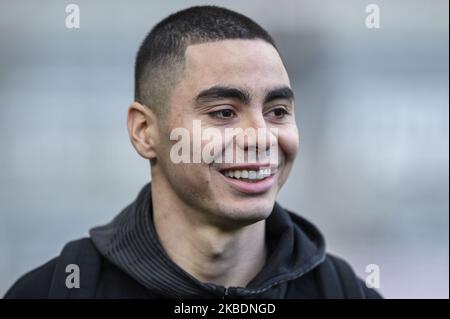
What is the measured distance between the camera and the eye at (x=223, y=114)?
190 centimetres

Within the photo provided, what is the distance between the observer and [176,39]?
202 cm

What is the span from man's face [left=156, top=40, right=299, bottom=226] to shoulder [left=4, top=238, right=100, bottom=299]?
45cm

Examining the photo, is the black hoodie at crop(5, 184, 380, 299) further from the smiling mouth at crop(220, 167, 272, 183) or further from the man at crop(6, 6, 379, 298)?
the smiling mouth at crop(220, 167, 272, 183)

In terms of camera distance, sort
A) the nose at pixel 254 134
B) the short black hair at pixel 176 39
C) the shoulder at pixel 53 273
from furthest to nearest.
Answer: the shoulder at pixel 53 273, the short black hair at pixel 176 39, the nose at pixel 254 134

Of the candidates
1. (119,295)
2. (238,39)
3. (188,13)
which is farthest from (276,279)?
(188,13)

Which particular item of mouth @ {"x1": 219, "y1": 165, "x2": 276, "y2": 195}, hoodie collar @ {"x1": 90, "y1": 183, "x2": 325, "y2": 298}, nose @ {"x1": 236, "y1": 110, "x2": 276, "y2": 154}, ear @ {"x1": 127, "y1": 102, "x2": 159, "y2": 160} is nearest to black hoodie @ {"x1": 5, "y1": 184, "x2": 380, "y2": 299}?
hoodie collar @ {"x1": 90, "y1": 183, "x2": 325, "y2": 298}

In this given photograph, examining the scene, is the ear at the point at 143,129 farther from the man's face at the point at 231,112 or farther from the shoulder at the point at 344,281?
the shoulder at the point at 344,281

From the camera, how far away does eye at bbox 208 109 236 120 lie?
1.90m

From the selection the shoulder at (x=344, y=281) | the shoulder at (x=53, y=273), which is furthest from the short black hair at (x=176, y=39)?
the shoulder at (x=344, y=281)

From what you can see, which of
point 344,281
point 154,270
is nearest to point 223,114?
point 154,270

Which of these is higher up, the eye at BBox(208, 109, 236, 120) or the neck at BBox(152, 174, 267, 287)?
the eye at BBox(208, 109, 236, 120)

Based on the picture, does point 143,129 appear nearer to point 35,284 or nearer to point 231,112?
point 231,112
